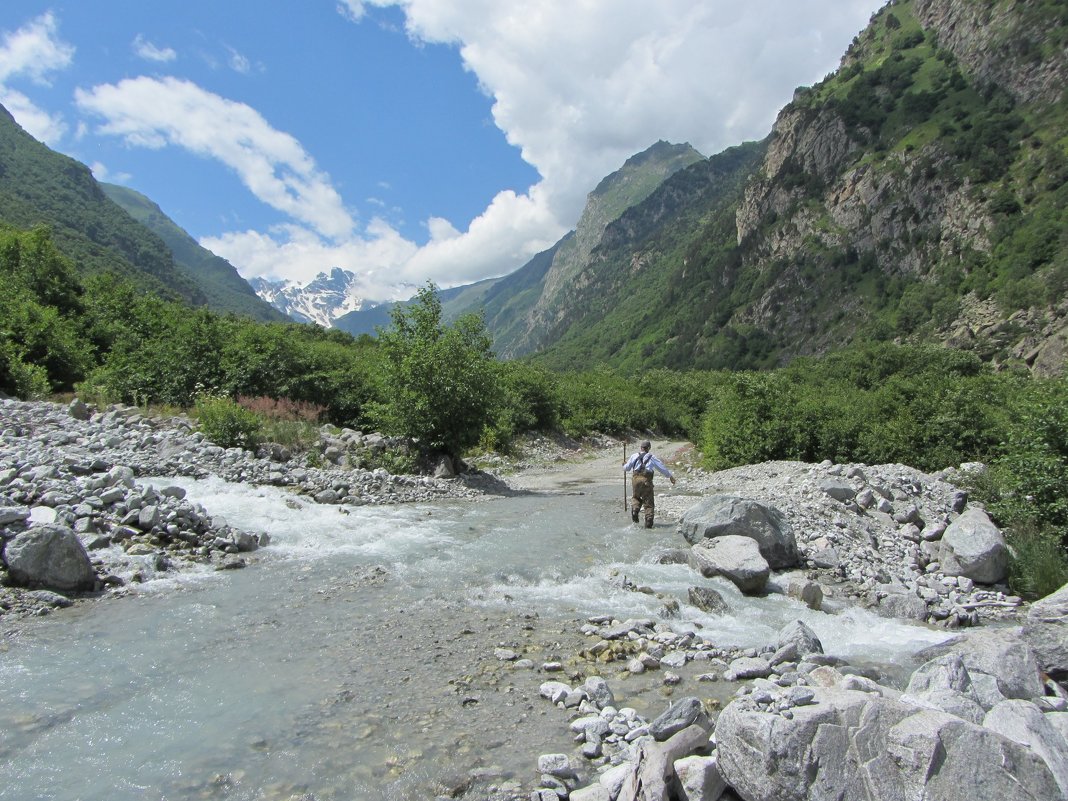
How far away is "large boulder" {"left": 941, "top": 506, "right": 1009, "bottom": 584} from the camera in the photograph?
1321cm

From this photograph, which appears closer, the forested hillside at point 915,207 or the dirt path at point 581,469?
the dirt path at point 581,469

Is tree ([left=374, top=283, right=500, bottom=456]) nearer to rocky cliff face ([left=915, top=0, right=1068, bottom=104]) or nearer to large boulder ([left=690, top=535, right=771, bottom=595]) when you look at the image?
large boulder ([left=690, top=535, right=771, bottom=595])

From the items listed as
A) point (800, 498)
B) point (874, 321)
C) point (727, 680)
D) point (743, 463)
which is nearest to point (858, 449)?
point (743, 463)

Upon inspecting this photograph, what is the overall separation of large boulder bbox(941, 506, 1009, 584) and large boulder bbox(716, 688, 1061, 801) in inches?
403

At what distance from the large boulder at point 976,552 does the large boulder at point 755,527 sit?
3397mm

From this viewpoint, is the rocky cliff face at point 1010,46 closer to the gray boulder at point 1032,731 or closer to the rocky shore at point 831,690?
the rocky shore at point 831,690

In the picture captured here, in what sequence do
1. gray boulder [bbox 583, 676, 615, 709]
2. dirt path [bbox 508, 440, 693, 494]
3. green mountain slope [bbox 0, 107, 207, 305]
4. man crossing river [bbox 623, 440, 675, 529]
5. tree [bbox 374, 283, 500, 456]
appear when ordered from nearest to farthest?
gray boulder [bbox 583, 676, 615, 709] → man crossing river [bbox 623, 440, 675, 529] → tree [bbox 374, 283, 500, 456] → dirt path [bbox 508, 440, 693, 494] → green mountain slope [bbox 0, 107, 207, 305]

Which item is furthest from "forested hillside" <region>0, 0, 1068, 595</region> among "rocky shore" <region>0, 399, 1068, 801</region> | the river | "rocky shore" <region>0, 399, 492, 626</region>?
the river

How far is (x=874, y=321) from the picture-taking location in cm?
12706

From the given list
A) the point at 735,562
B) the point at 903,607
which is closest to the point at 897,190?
the point at 903,607

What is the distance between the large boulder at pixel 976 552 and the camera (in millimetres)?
13211

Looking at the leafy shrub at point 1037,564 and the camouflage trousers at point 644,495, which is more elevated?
the camouflage trousers at point 644,495

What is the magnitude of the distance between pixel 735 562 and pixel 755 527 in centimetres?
200

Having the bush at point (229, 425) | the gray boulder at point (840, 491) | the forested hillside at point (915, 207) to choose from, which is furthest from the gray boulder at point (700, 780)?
the forested hillside at point (915, 207)
